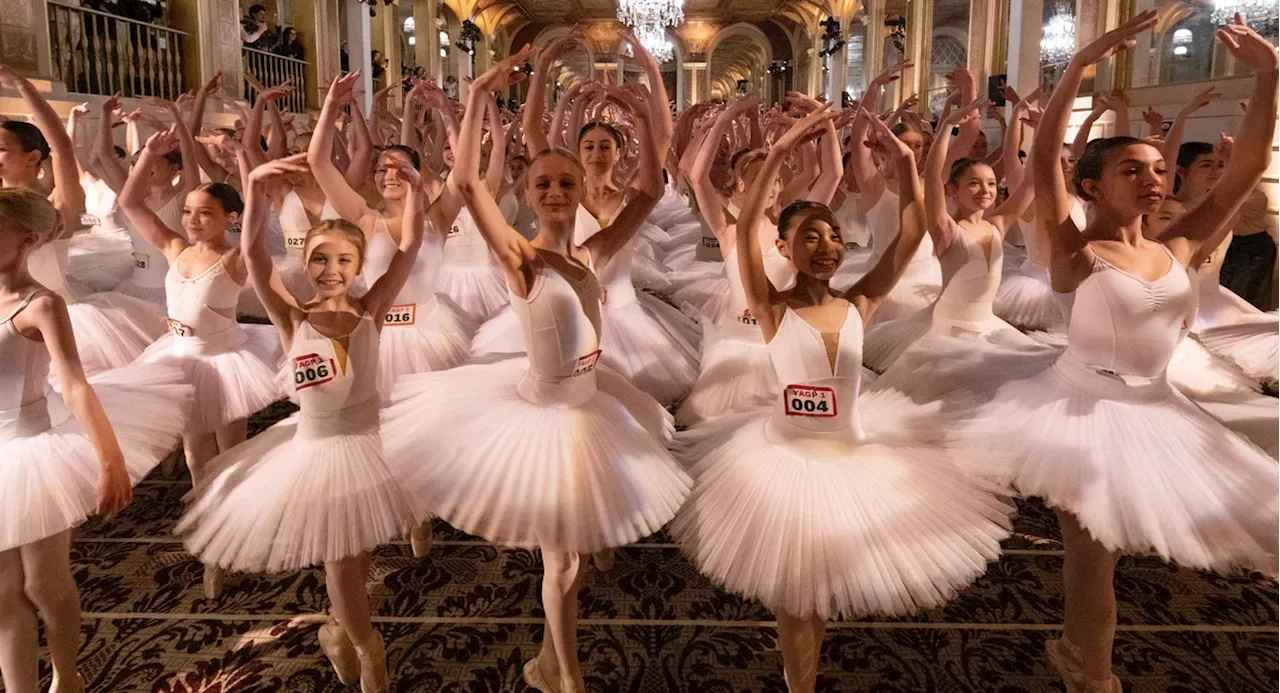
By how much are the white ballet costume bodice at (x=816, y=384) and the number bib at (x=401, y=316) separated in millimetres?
1921

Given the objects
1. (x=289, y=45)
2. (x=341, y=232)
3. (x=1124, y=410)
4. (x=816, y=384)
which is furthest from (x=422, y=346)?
(x=289, y=45)

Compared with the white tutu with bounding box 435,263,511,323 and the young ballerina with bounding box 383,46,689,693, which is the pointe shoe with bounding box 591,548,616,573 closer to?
the young ballerina with bounding box 383,46,689,693

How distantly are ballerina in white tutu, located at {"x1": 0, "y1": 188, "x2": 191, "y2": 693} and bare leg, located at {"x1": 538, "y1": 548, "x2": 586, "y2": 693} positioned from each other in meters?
1.03

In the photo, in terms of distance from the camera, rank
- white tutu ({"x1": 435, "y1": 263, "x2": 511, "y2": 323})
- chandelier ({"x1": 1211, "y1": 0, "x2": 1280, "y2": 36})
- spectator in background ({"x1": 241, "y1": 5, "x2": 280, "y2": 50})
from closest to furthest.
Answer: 1. white tutu ({"x1": 435, "y1": 263, "x2": 511, "y2": 323})
2. chandelier ({"x1": 1211, "y1": 0, "x2": 1280, "y2": 36})
3. spectator in background ({"x1": 241, "y1": 5, "x2": 280, "y2": 50})

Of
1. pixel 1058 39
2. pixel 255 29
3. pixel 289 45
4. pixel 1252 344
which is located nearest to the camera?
pixel 1252 344

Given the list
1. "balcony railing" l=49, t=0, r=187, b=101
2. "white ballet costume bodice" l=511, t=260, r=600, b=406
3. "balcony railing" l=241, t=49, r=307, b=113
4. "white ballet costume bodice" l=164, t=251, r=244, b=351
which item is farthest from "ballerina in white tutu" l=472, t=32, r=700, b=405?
"balcony railing" l=241, t=49, r=307, b=113

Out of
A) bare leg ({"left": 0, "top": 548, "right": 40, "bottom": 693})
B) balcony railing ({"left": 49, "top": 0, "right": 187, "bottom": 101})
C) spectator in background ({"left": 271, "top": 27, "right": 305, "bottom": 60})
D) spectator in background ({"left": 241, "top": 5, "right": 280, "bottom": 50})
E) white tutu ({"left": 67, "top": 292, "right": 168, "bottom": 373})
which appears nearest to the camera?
bare leg ({"left": 0, "top": 548, "right": 40, "bottom": 693})

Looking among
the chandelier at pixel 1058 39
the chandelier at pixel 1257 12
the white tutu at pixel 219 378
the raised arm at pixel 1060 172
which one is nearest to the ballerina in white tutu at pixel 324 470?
the white tutu at pixel 219 378

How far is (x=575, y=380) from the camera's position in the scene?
225 centimetres

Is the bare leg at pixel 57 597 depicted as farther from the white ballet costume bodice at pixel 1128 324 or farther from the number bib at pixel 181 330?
the white ballet costume bodice at pixel 1128 324

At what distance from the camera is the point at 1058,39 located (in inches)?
387

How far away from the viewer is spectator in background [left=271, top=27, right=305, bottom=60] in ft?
40.7

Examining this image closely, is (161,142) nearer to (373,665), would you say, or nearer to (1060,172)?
(373,665)

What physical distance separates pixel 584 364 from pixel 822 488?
72 cm
